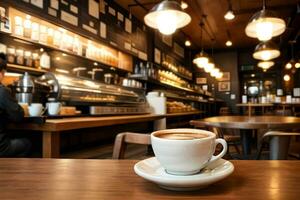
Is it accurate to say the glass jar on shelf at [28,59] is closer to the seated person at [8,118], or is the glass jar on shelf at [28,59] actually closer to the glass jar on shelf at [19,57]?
the glass jar on shelf at [19,57]

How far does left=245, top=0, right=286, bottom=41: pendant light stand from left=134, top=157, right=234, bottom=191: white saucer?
2.98 m

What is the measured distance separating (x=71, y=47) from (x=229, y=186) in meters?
4.21

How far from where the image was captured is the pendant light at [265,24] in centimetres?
318

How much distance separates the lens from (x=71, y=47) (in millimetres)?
4414

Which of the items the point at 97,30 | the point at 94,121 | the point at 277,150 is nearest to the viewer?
the point at 277,150

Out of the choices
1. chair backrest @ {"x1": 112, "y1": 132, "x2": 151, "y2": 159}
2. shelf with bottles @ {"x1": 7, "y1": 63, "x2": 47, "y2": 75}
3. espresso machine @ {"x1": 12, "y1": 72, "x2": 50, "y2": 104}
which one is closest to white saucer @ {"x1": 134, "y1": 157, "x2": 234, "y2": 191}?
chair backrest @ {"x1": 112, "y1": 132, "x2": 151, "y2": 159}

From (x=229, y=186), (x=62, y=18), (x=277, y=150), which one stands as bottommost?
(x=277, y=150)

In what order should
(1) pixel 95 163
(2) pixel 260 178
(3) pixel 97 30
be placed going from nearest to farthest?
1. (2) pixel 260 178
2. (1) pixel 95 163
3. (3) pixel 97 30

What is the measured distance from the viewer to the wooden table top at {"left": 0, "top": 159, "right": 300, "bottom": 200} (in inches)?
21.0

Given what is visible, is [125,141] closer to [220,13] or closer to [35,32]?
[35,32]

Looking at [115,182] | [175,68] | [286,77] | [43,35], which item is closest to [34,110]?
[43,35]

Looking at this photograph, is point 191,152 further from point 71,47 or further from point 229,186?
point 71,47

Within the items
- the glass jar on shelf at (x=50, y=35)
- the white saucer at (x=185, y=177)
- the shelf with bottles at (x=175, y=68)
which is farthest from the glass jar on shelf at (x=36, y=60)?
the shelf with bottles at (x=175, y=68)

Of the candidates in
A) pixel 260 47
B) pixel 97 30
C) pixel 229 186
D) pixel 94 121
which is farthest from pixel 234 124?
pixel 97 30
